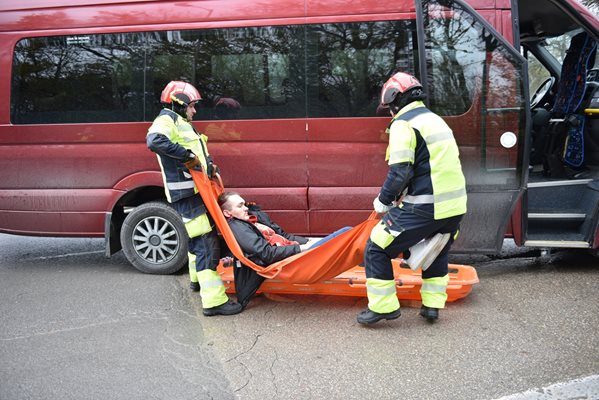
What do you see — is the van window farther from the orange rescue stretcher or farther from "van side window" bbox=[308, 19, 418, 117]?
the orange rescue stretcher

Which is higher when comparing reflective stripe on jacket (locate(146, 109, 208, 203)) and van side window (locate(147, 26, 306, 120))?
van side window (locate(147, 26, 306, 120))

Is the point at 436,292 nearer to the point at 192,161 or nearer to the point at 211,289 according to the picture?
the point at 211,289

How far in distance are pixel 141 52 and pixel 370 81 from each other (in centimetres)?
208

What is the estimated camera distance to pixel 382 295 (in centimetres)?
392

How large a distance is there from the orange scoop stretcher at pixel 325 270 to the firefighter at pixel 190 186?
14 cm

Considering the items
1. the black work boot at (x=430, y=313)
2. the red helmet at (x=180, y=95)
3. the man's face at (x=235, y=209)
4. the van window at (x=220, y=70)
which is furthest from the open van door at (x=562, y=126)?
the red helmet at (x=180, y=95)

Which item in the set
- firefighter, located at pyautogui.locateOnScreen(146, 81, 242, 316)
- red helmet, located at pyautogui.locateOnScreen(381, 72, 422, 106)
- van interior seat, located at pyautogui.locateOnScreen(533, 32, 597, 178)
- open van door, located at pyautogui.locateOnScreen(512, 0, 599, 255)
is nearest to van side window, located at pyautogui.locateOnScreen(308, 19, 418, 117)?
red helmet, located at pyautogui.locateOnScreen(381, 72, 422, 106)

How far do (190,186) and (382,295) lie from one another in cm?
173

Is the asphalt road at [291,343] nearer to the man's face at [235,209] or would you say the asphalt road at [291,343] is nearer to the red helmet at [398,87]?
the man's face at [235,209]

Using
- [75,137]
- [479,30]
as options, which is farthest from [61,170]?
[479,30]

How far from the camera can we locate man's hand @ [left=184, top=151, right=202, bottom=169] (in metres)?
4.35

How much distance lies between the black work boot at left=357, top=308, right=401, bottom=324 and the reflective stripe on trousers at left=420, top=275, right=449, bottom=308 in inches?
10.1

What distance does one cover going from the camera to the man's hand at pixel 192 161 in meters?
4.35

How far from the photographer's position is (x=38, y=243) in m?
6.95
